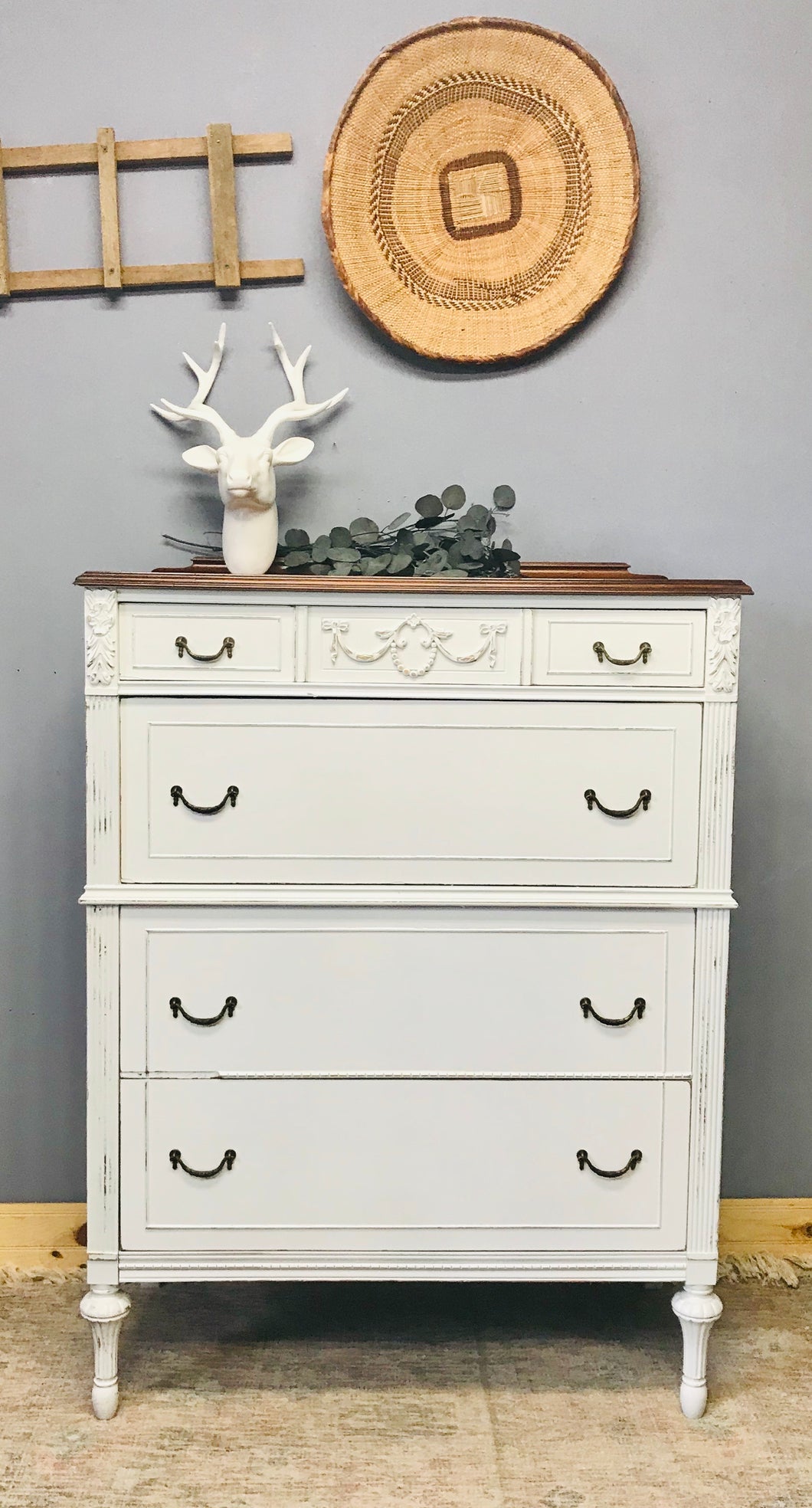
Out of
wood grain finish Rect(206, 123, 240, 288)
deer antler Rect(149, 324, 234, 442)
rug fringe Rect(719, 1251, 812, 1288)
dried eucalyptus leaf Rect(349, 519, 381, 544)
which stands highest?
Answer: wood grain finish Rect(206, 123, 240, 288)

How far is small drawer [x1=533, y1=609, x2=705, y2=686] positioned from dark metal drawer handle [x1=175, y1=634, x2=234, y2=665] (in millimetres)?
472

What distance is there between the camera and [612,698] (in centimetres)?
174

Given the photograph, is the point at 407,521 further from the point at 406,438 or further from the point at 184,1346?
the point at 184,1346

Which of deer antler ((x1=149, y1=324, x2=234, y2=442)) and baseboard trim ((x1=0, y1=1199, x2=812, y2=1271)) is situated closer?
deer antler ((x1=149, y1=324, x2=234, y2=442))

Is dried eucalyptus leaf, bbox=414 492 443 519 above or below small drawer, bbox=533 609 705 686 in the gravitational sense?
above

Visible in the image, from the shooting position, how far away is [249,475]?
1.85m

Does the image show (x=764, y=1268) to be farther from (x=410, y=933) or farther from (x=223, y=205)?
(x=223, y=205)

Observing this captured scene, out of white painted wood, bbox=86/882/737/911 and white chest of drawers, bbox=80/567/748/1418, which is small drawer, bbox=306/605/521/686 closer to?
white chest of drawers, bbox=80/567/748/1418

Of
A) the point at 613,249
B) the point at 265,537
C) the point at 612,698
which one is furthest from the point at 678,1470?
the point at 613,249

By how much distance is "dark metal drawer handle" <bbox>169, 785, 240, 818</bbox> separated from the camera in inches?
67.8

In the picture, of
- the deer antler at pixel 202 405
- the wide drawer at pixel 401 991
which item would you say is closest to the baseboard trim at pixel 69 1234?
the wide drawer at pixel 401 991

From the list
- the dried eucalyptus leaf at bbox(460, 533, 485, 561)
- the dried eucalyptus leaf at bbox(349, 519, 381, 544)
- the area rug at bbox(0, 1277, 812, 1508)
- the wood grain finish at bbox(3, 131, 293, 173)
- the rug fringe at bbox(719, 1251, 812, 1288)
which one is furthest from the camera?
the rug fringe at bbox(719, 1251, 812, 1288)

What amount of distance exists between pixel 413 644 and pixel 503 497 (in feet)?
1.58

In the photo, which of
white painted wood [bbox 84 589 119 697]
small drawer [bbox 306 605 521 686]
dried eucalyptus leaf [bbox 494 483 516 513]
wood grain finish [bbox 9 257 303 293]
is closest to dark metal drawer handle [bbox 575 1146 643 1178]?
small drawer [bbox 306 605 521 686]
